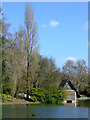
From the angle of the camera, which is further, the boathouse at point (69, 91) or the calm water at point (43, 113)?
the boathouse at point (69, 91)

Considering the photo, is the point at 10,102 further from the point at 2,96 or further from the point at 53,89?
the point at 2,96

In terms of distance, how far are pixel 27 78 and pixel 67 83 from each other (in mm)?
7130

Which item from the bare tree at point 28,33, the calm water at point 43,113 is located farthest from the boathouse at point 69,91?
the calm water at point 43,113

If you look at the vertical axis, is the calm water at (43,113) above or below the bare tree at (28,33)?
below

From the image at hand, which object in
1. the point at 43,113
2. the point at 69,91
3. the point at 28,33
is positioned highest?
the point at 28,33

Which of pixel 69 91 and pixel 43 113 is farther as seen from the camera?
pixel 69 91

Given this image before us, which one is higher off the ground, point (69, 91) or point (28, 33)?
point (28, 33)

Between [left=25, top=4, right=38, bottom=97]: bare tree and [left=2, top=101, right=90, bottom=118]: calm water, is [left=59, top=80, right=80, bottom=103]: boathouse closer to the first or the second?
[left=25, top=4, right=38, bottom=97]: bare tree

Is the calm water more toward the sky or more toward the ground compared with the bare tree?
more toward the ground

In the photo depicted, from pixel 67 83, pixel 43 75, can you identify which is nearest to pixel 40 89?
pixel 43 75

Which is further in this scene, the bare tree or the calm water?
the bare tree

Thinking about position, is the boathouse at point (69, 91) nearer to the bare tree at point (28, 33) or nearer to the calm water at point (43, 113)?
the bare tree at point (28, 33)

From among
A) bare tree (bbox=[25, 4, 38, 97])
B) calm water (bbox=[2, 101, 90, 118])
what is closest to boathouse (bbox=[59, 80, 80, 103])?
bare tree (bbox=[25, 4, 38, 97])

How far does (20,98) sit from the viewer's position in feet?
97.2
